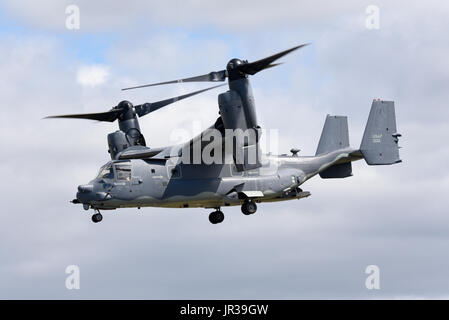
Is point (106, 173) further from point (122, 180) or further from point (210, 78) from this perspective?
point (210, 78)

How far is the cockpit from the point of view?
3638 cm

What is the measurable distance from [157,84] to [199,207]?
4.88 m

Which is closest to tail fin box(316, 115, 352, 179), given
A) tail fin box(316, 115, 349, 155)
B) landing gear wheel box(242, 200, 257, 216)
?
tail fin box(316, 115, 349, 155)

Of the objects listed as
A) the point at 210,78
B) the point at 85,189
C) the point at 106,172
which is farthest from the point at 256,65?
the point at 85,189

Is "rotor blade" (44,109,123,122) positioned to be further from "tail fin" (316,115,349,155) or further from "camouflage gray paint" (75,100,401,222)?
"tail fin" (316,115,349,155)

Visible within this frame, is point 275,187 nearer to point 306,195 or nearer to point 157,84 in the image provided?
point 306,195

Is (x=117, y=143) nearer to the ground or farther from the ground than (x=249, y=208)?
farther from the ground

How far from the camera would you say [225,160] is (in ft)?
126

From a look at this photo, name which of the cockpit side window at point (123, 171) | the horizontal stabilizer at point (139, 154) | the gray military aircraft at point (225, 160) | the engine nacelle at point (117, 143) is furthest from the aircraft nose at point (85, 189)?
the engine nacelle at point (117, 143)

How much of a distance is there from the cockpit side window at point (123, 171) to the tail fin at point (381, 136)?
9729 millimetres

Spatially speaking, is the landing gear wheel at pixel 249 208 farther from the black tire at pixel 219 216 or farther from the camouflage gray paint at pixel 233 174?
the black tire at pixel 219 216

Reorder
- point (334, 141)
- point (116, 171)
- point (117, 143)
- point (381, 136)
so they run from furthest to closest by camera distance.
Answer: point (334, 141) < point (381, 136) < point (117, 143) < point (116, 171)

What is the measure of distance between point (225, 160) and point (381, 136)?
675cm

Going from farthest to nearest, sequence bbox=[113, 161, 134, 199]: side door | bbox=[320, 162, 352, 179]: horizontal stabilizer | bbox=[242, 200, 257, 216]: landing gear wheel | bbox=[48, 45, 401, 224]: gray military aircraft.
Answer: bbox=[320, 162, 352, 179]: horizontal stabilizer, bbox=[242, 200, 257, 216]: landing gear wheel, bbox=[113, 161, 134, 199]: side door, bbox=[48, 45, 401, 224]: gray military aircraft
